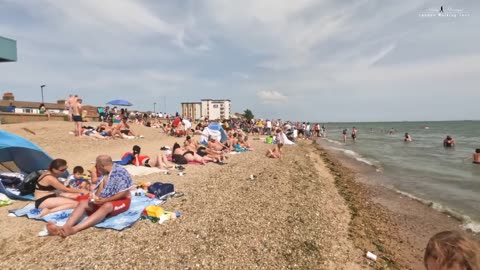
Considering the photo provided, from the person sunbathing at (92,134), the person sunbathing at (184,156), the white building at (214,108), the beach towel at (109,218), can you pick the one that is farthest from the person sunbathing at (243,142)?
the white building at (214,108)

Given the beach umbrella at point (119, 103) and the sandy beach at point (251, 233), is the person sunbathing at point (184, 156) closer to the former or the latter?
the sandy beach at point (251, 233)

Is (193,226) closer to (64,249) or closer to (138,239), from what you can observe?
(138,239)

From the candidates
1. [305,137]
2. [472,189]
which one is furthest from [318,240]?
[305,137]

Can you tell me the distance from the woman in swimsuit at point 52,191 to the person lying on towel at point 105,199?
2.93 feet

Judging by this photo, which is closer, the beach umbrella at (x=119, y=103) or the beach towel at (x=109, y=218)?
the beach towel at (x=109, y=218)

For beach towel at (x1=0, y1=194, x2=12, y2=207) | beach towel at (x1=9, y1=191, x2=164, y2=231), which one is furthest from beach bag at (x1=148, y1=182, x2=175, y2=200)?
beach towel at (x1=0, y1=194, x2=12, y2=207)

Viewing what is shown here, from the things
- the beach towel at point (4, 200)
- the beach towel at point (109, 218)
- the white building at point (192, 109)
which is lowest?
the beach towel at point (109, 218)

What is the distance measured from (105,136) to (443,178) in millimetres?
16391

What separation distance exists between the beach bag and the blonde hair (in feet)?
19.1

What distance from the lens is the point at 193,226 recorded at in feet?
16.9

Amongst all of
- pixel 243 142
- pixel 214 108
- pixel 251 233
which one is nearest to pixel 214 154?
pixel 243 142

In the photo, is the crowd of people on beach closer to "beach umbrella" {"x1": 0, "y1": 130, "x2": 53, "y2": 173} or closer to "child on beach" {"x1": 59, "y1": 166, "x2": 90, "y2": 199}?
"child on beach" {"x1": 59, "y1": 166, "x2": 90, "y2": 199}

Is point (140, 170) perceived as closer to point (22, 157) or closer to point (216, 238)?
point (22, 157)

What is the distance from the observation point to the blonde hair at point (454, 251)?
57.8 inches
